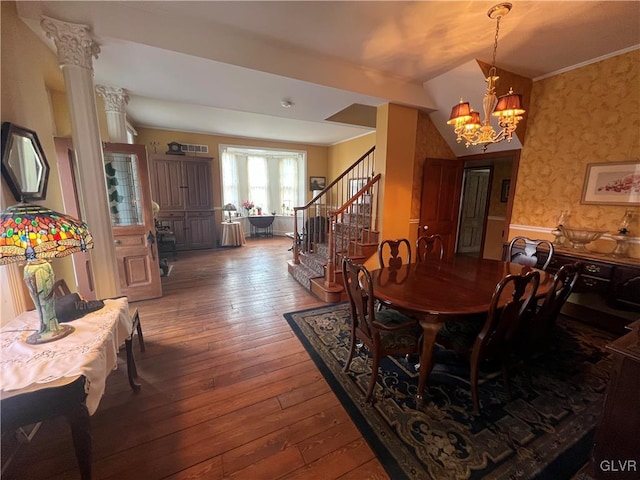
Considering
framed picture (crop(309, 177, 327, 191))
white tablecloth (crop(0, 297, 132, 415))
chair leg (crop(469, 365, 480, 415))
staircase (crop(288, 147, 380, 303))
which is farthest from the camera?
framed picture (crop(309, 177, 327, 191))

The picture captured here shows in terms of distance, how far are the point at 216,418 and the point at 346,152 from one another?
6.81 meters

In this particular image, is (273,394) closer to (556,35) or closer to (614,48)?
(556,35)

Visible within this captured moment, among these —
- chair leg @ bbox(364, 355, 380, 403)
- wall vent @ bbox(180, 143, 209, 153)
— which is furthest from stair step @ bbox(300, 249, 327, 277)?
wall vent @ bbox(180, 143, 209, 153)

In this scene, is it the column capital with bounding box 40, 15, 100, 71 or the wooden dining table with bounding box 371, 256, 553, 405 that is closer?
the wooden dining table with bounding box 371, 256, 553, 405

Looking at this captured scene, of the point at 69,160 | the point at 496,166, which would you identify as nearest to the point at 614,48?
the point at 496,166

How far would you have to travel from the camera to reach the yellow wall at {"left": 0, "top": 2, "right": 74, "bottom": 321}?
1.75m

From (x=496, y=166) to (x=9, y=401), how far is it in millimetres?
7110

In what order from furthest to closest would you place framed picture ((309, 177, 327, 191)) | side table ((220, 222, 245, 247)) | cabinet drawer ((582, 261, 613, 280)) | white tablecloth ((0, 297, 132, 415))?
1. framed picture ((309, 177, 327, 191))
2. side table ((220, 222, 245, 247))
3. cabinet drawer ((582, 261, 613, 280))
4. white tablecloth ((0, 297, 132, 415))

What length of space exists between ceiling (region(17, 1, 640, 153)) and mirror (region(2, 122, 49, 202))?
989 mm

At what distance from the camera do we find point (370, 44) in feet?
8.59

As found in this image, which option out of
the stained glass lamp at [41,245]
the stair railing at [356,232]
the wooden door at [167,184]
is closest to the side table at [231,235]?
the wooden door at [167,184]

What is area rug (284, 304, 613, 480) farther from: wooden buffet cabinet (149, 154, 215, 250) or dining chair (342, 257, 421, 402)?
wooden buffet cabinet (149, 154, 215, 250)

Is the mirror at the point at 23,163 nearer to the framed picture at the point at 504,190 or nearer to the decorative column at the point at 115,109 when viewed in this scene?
the decorative column at the point at 115,109

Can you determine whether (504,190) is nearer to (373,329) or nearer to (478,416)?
(478,416)
